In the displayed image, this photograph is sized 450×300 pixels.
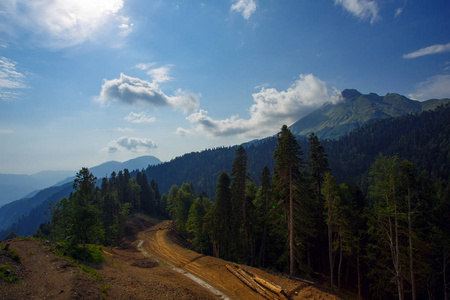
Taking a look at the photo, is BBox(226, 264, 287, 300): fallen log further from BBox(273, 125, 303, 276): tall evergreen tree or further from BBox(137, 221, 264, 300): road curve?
BBox(273, 125, 303, 276): tall evergreen tree

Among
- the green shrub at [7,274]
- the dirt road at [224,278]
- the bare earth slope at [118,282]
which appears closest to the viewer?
the bare earth slope at [118,282]

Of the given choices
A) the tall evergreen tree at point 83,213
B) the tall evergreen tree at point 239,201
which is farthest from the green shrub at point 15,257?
the tall evergreen tree at point 239,201

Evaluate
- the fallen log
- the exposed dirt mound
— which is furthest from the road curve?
the exposed dirt mound

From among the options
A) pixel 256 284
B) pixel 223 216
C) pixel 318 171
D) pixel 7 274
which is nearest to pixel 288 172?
pixel 318 171

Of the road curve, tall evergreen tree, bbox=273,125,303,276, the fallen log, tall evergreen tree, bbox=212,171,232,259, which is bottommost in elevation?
the road curve

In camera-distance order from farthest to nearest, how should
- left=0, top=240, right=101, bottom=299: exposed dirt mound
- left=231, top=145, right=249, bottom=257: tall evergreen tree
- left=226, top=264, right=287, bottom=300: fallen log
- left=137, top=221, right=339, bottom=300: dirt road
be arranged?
left=231, top=145, right=249, bottom=257: tall evergreen tree < left=137, top=221, right=339, bottom=300: dirt road < left=226, top=264, right=287, bottom=300: fallen log < left=0, top=240, right=101, bottom=299: exposed dirt mound

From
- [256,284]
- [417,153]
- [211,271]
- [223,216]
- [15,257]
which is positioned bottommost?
[211,271]

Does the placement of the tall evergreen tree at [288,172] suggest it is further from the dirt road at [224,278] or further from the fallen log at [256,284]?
the fallen log at [256,284]

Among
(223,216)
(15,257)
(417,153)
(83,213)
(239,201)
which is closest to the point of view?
(15,257)

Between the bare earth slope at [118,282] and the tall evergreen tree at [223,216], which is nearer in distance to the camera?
the bare earth slope at [118,282]

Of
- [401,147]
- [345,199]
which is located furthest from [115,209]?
[401,147]

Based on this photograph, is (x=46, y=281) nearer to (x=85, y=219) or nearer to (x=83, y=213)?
(x=85, y=219)

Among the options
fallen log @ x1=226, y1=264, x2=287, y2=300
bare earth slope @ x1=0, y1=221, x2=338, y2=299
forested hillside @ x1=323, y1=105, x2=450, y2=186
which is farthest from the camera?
forested hillside @ x1=323, y1=105, x2=450, y2=186

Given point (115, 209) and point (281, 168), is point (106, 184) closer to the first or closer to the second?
point (115, 209)
